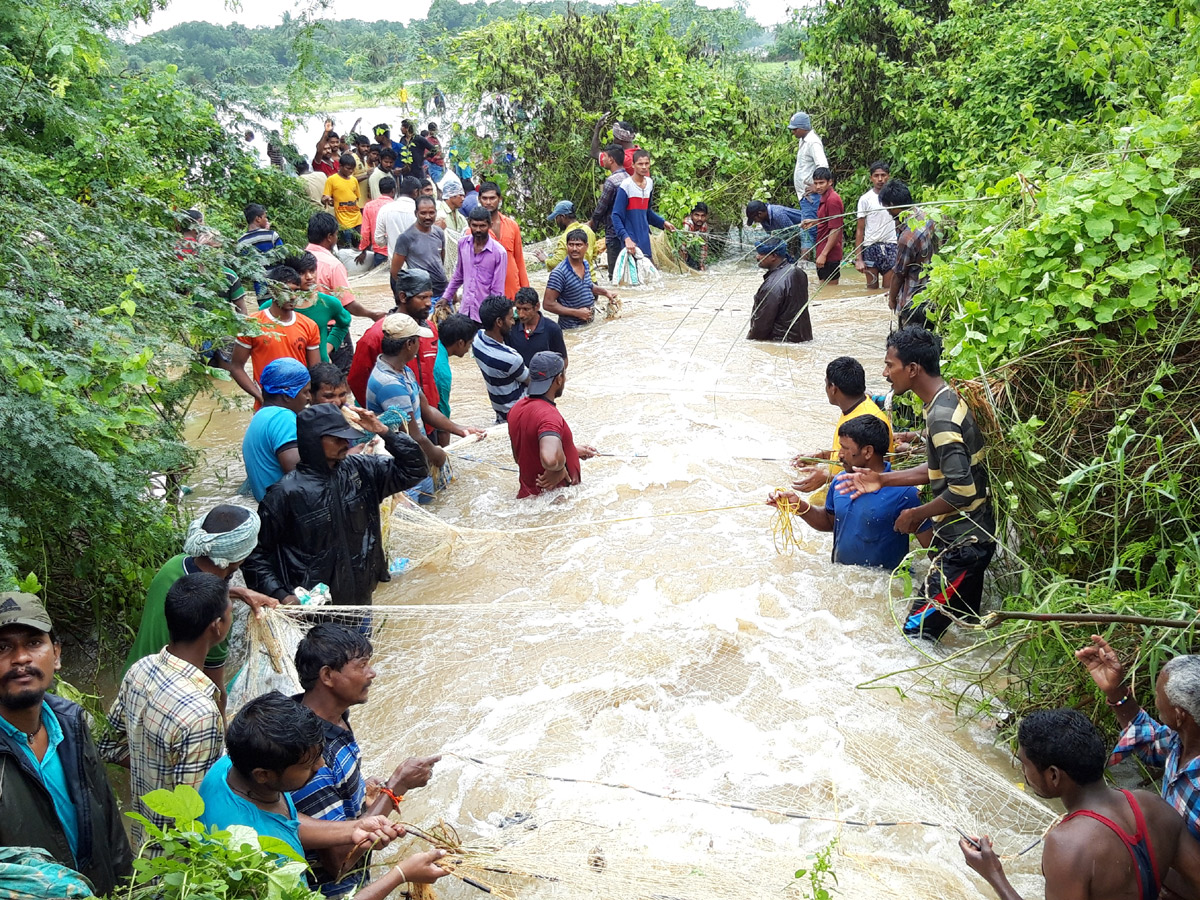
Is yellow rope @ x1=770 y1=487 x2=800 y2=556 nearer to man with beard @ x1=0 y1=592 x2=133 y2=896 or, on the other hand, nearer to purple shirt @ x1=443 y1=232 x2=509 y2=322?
man with beard @ x1=0 y1=592 x2=133 y2=896

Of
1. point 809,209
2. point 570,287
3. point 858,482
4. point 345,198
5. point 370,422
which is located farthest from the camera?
point 345,198

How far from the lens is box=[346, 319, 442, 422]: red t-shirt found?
270 inches

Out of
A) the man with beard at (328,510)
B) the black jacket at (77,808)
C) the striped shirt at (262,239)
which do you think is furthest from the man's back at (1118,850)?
the striped shirt at (262,239)

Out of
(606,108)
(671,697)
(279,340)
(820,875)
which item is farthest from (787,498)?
(606,108)

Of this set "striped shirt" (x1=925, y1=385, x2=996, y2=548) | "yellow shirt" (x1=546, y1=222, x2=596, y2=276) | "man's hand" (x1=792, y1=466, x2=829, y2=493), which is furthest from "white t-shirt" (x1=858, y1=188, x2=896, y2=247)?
"striped shirt" (x1=925, y1=385, x2=996, y2=548)

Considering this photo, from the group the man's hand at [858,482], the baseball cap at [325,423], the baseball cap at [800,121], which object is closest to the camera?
the baseball cap at [325,423]

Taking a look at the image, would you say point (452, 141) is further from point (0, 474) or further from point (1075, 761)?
point (1075, 761)

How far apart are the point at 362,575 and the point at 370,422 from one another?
0.84 metres

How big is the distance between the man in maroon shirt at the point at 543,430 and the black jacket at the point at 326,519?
Answer: 119 centimetres

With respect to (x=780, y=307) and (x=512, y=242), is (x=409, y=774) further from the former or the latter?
(x=780, y=307)

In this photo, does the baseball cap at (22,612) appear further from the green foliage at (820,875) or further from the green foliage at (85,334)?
the green foliage at (820,875)

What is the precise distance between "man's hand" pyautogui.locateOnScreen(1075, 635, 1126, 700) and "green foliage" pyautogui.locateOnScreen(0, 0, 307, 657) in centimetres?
419

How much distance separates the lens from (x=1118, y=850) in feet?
9.95

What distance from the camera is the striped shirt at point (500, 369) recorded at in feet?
24.3
